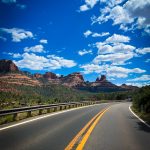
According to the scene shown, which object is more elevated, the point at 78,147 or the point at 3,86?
the point at 3,86

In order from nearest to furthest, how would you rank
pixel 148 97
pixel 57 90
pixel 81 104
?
pixel 148 97 → pixel 81 104 → pixel 57 90

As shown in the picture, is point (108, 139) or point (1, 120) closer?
point (108, 139)

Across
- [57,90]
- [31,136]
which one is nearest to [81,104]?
[31,136]

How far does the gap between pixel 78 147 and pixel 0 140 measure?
2682mm

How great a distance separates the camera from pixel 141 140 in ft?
29.0

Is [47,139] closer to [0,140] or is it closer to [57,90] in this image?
[0,140]

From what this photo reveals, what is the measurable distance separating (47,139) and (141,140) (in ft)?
10.8

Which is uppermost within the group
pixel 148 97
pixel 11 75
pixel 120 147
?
pixel 11 75

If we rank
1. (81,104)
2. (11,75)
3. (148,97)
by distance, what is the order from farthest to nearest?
(11,75) < (81,104) < (148,97)

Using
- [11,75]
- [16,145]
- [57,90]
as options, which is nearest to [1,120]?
[16,145]

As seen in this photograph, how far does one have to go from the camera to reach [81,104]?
143ft

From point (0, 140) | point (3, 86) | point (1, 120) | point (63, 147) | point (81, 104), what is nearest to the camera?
point (63, 147)

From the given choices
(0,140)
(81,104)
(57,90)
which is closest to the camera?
(0,140)

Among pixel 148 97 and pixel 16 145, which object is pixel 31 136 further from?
pixel 148 97
